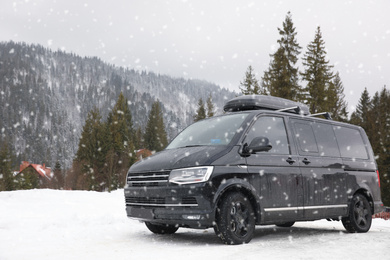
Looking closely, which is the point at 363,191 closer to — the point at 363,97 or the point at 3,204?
the point at 3,204

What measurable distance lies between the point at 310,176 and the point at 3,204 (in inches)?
304

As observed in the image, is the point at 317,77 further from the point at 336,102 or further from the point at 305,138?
the point at 305,138

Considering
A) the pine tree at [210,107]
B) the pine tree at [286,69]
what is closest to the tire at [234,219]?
the pine tree at [286,69]

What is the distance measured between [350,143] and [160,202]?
15.2ft

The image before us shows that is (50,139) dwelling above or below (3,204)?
above

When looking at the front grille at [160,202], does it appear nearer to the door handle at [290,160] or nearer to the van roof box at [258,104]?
the door handle at [290,160]

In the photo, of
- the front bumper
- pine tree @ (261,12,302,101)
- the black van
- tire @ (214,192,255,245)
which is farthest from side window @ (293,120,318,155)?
pine tree @ (261,12,302,101)

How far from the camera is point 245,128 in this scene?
6266 millimetres

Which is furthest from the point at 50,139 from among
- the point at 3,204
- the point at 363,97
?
the point at 3,204

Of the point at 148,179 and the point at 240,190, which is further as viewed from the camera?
the point at 148,179

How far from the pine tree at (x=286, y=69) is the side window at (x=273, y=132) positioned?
2809 centimetres

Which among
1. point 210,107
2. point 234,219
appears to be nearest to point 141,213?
point 234,219

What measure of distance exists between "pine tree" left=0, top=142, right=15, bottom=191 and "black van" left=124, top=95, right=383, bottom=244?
52781 millimetres

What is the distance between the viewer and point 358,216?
7.95m
